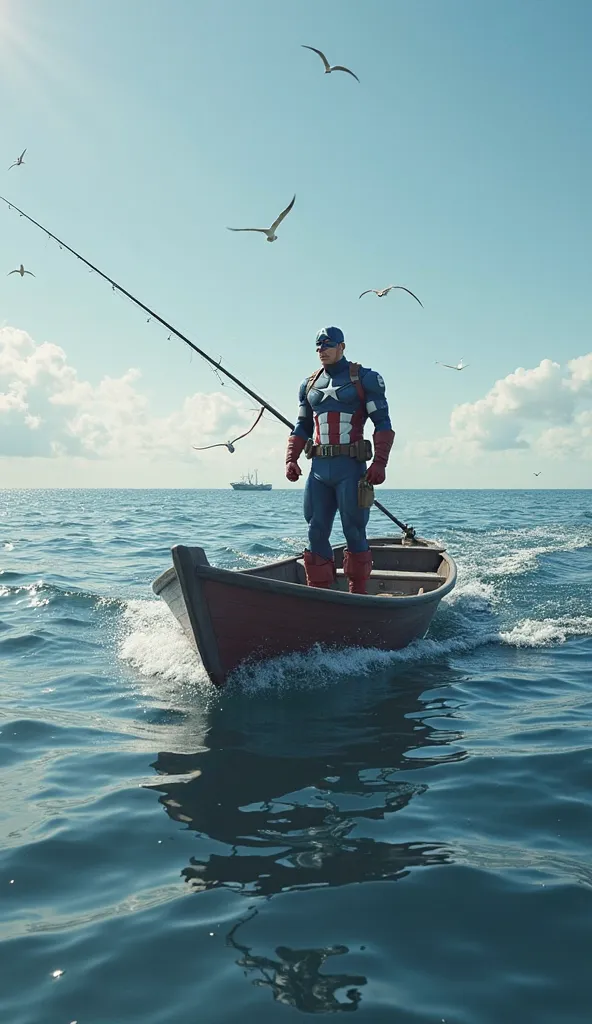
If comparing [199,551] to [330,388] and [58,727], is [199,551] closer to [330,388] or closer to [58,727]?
[58,727]

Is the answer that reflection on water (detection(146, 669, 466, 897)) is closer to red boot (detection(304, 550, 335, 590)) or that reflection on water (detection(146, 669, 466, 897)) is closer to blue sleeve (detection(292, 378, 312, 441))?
red boot (detection(304, 550, 335, 590))

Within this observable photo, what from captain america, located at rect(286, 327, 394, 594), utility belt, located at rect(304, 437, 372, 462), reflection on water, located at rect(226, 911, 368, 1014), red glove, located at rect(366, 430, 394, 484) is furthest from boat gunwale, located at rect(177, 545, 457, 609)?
reflection on water, located at rect(226, 911, 368, 1014)

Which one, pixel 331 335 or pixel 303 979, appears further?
pixel 331 335

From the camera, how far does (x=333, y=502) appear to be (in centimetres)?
764

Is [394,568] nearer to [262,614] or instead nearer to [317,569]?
[317,569]

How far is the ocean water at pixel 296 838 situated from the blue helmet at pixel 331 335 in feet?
10.6

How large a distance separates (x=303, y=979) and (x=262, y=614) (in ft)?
12.1

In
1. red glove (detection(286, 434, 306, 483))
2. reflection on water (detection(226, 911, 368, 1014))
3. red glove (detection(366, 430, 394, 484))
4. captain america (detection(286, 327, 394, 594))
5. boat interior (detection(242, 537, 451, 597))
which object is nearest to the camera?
reflection on water (detection(226, 911, 368, 1014))

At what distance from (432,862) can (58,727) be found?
322 centimetres

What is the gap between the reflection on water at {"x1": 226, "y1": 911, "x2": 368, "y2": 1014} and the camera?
95.3 inches

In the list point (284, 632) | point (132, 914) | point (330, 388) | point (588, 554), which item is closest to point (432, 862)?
point (132, 914)

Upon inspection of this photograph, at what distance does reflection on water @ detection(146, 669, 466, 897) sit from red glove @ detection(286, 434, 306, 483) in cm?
256

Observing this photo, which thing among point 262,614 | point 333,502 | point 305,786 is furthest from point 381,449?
point 305,786

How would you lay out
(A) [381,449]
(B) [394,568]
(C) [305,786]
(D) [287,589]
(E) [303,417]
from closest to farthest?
(C) [305,786], (D) [287,589], (A) [381,449], (E) [303,417], (B) [394,568]
